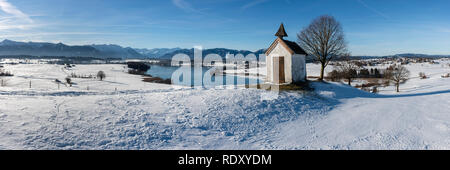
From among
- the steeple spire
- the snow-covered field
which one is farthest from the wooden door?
the snow-covered field

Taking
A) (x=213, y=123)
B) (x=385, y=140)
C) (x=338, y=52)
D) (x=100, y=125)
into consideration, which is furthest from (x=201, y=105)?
(x=338, y=52)

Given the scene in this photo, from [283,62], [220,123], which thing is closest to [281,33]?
[283,62]

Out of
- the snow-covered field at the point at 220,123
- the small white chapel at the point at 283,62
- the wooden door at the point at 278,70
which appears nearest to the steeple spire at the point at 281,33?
the small white chapel at the point at 283,62

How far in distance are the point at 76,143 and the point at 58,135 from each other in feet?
3.74

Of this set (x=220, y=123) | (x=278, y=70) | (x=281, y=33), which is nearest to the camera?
(x=220, y=123)

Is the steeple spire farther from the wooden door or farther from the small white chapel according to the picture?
the wooden door

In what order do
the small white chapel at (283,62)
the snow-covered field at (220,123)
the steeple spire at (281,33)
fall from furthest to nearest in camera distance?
the steeple spire at (281,33) < the small white chapel at (283,62) < the snow-covered field at (220,123)

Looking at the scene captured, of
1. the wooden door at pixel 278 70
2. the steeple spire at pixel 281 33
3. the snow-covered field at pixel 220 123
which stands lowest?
the snow-covered field at pixel 220 123

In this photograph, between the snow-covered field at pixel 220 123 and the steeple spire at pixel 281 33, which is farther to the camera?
the steeple spire at pixel 281 33

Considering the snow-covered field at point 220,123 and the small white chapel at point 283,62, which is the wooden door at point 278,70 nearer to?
the small white chapel at point 283,62

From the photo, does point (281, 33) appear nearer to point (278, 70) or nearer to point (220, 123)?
point (278, 70)

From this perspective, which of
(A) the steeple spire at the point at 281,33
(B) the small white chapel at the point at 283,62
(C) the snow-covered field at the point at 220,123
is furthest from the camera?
(A) the steeple spire at the point at 281,33

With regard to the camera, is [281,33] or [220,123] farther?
[281,33]

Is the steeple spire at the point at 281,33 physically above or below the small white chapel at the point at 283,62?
above
